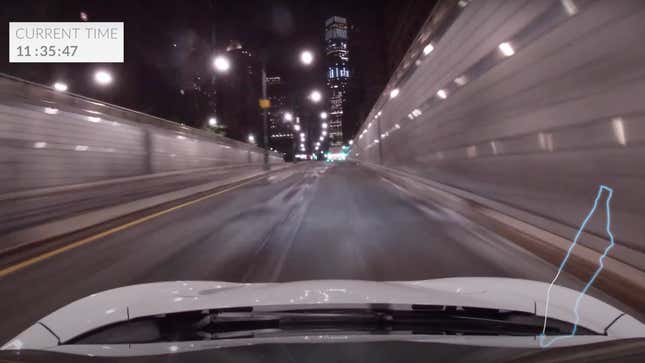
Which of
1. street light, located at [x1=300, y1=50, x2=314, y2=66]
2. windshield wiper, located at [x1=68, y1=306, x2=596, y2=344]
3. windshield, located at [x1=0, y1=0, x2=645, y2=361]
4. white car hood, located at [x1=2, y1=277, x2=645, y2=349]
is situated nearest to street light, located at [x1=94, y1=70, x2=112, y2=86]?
windshield, located at [x1=0, y1=0, x2=645, y2=361]

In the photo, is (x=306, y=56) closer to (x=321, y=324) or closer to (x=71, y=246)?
(x=71, y=246)

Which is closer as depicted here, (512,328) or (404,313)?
(512,328)

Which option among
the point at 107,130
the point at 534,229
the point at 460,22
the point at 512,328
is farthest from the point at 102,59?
the point at 512,328

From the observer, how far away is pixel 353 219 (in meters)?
8.97

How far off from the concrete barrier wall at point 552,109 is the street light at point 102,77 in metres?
18.0

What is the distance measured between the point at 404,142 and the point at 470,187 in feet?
39.9

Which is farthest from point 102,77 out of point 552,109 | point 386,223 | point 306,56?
point 552,109

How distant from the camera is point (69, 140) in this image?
32.5 feet

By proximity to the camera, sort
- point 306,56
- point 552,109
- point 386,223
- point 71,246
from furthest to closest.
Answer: point 306,56
point 386,223
point 552,109
point 71,246

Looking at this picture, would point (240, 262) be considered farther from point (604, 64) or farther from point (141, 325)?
point (604, 64)

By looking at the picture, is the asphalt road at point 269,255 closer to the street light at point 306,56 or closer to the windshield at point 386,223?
the windshield at point 386,223

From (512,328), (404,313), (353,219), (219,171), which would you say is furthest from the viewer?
(219,171)

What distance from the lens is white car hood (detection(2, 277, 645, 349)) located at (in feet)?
6.81

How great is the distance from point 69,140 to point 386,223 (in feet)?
25.8
